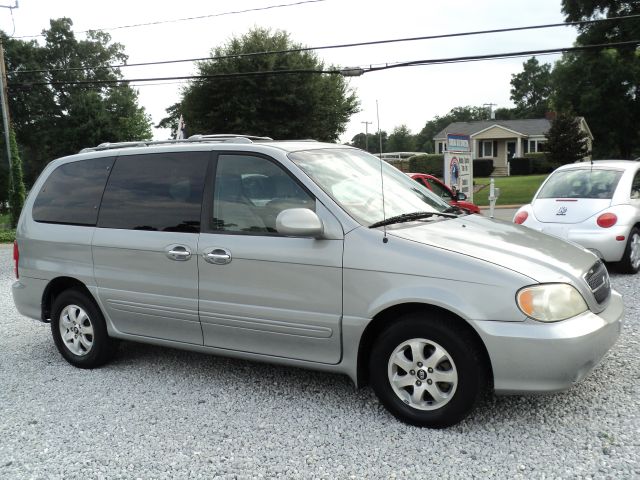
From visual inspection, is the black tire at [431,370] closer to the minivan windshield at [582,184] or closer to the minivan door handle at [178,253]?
the minivan door handle at [178,253]

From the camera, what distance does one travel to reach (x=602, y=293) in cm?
376

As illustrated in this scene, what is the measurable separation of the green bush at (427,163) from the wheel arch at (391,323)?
133 feet

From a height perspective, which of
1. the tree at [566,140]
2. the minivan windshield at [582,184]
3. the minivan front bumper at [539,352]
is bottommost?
the minivan front bumper at [539,352]

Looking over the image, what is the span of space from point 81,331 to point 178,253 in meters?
1.43

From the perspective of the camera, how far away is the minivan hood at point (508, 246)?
136 inches

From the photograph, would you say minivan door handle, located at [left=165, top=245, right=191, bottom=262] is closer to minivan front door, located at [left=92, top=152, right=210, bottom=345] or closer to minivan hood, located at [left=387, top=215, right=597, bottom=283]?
minivan front door, located at [left=92, top=152, right=210, bottom=345]

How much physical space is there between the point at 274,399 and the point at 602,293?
2.29m

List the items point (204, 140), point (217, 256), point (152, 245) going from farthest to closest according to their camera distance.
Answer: point (204, 140), point (152, 245), point (217, 256)

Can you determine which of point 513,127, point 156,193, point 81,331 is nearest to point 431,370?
point 156,193

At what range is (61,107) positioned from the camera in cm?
5419

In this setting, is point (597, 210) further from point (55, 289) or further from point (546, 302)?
point (55, 289)

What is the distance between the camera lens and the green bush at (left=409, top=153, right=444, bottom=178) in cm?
4375

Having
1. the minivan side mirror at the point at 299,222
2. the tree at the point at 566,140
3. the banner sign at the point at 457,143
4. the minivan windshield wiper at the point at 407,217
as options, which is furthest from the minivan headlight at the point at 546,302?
the tree at the point at 566,140

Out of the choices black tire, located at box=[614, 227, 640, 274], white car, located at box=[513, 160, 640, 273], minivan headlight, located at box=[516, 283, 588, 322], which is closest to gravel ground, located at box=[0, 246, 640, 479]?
minivan headlight, located at box=[516, 283, 588, 322]
